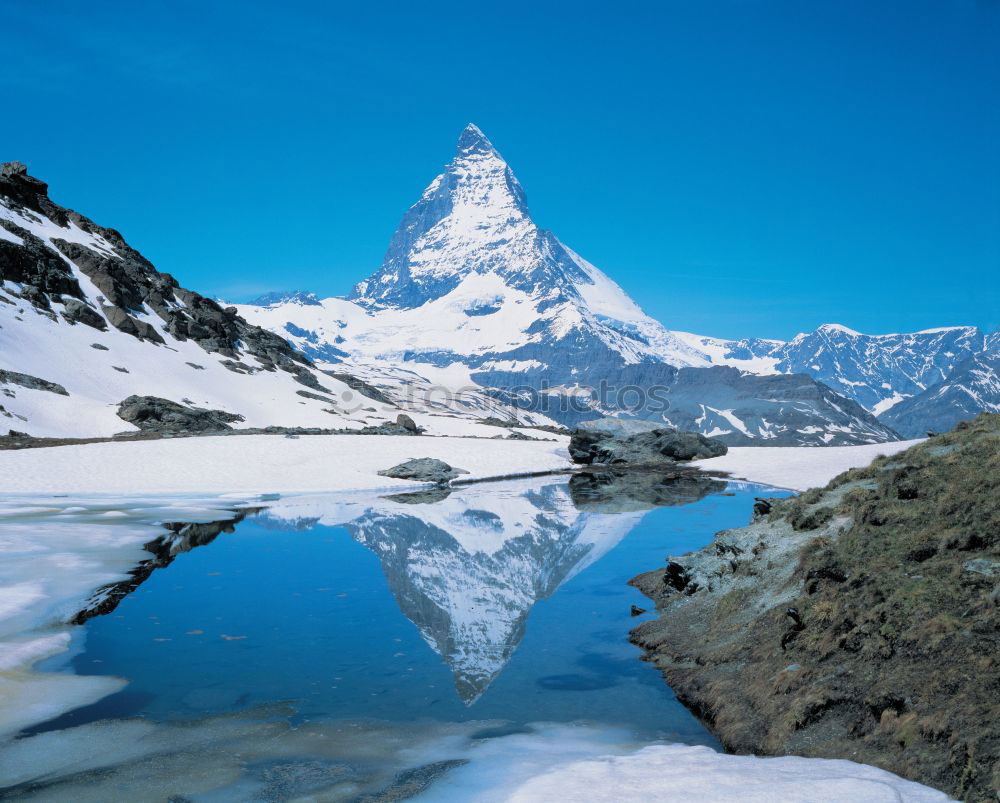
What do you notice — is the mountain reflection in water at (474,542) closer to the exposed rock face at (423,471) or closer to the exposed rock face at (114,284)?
the exposed rock face at (423,471)

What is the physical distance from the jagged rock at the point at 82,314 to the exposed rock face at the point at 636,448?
6363 cm

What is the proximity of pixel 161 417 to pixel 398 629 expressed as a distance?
184 feet

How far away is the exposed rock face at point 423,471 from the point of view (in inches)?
1524

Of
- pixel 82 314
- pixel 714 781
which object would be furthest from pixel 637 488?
pixel 82 314

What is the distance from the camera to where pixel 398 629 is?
14438 millimetres

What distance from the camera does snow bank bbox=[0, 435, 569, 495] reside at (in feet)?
112

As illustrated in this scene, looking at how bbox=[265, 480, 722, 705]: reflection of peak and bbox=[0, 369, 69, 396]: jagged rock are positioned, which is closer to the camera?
bbox=[265, 480, 722, 705]: reflection of peak

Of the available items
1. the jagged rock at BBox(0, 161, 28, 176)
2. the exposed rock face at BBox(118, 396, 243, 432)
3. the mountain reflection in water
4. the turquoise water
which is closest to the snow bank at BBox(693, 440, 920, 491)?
the mountain reflection in water

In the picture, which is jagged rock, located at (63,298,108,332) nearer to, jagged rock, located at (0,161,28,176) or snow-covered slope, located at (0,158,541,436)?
snow-covered slope, located at (0,158,541,436)

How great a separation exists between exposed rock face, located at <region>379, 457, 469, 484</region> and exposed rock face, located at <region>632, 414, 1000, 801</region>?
22.9m

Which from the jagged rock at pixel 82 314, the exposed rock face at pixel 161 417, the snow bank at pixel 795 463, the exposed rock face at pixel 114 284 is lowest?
the snow bank at pixel 795 463

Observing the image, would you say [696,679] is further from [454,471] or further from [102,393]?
[102,393]

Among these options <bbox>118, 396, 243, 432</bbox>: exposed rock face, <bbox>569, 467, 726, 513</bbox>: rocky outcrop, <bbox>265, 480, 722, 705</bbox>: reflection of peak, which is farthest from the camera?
<bbox>118, 396, 243, 432</bbox>: exposed rock face

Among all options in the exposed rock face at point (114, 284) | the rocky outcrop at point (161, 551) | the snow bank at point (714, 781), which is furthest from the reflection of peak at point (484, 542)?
the exposed rock face at point (114, 284)
